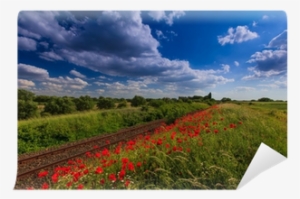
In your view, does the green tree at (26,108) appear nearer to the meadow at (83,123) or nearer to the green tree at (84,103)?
the meadow at (83,123)

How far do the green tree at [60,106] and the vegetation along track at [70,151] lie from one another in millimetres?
542

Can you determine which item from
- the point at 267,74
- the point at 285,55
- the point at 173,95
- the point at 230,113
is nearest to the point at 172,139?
the point at 173,95

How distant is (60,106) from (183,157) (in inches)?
80.7

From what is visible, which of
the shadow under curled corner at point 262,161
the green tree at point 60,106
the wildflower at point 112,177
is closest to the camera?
the wildflower at point 112,177

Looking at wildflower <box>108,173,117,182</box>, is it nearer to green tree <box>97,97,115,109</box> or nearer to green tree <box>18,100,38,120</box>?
green tree <box>97,97,115,109</box>

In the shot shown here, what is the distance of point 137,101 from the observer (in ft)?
15.0

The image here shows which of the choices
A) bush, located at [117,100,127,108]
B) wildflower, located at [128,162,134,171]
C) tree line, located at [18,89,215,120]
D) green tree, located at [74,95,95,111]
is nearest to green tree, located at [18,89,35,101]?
tree line, located at [18,89,215,120]

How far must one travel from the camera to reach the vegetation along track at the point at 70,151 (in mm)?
4086

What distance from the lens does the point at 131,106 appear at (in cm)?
461

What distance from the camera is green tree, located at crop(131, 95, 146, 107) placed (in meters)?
4.55

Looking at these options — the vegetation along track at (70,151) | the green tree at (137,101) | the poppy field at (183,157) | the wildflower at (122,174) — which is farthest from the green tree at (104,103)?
the wildflower at (122,174)

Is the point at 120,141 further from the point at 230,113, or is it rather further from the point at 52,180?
the point at 230,113

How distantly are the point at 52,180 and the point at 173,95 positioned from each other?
2219 millimetres

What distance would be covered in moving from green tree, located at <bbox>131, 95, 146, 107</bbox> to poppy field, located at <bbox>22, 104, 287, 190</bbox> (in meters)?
0.51
